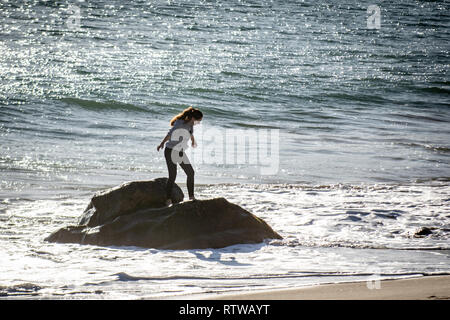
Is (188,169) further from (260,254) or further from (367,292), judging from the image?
(367,292)

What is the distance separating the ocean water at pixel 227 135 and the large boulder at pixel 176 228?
26cm

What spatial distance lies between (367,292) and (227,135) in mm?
13905

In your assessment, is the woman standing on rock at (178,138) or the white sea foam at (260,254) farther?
the woman standing on rock at (178,138)

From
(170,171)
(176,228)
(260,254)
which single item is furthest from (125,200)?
(260,254)

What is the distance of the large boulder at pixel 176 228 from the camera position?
29.8 ft

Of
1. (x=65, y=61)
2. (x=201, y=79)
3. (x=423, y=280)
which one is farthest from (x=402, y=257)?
(x=65, y=61)

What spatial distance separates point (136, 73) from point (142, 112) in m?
6.97

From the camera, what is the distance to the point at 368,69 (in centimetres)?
3531

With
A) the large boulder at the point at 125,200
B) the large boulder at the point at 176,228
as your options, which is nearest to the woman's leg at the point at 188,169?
the large boulder at the point at 125,200

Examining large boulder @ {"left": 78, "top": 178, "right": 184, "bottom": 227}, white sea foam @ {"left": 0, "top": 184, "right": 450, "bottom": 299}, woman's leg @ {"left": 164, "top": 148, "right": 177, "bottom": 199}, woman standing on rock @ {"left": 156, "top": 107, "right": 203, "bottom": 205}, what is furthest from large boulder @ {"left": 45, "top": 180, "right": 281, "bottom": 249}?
woman standing on rock @ {"left": 156, "top": 107, "right": 203, "bottom": 205}

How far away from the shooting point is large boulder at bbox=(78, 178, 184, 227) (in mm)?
9609

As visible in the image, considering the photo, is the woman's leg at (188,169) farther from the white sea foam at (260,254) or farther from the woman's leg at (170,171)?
A: the white sea foam at (260,254)

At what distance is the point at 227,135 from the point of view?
2022 cm

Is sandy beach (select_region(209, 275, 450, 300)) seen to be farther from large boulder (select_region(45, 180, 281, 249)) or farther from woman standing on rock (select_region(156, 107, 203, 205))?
woman standing on rock (select_region(156, 107, 203, 205))
